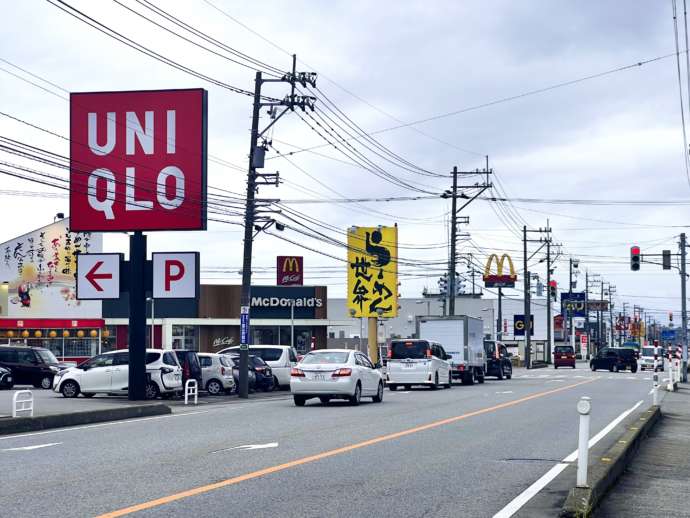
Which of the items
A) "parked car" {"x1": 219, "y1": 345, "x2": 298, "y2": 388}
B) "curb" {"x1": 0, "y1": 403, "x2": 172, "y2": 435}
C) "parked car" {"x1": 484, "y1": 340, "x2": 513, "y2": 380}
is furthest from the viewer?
"parked car" {"x1": 484, "y1": 340, "x2": 513, "y2": 380}

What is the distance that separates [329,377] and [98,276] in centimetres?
843

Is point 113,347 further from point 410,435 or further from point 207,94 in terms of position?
point 410,435

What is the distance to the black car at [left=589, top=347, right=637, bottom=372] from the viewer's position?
7062cm

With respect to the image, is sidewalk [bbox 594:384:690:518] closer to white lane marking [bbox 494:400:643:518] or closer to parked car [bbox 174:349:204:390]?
white lane marking [bbox 494:400:643:518]

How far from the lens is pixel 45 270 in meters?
62.3

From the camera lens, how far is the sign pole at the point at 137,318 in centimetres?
2977

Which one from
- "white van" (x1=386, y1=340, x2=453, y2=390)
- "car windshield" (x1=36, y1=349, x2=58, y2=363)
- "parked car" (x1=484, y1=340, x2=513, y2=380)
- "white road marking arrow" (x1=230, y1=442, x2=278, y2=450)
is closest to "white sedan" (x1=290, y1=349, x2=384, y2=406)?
"white van" (x1=386, y1=340, x2=453, y2=390)

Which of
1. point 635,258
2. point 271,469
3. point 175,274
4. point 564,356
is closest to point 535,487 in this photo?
point 271,469

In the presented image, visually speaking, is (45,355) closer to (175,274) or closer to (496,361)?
(175,274)

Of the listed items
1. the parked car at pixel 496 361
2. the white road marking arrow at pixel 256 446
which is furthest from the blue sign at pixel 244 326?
the parked car at pixel 496 361

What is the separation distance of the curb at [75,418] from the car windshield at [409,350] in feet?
48.2

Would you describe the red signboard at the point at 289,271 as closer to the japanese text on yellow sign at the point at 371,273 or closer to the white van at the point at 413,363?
the japanese text on yellow sign at the point at 371,273

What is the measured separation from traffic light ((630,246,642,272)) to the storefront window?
105 feet

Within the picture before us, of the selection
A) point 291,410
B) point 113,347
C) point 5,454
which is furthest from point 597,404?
point 113,347
